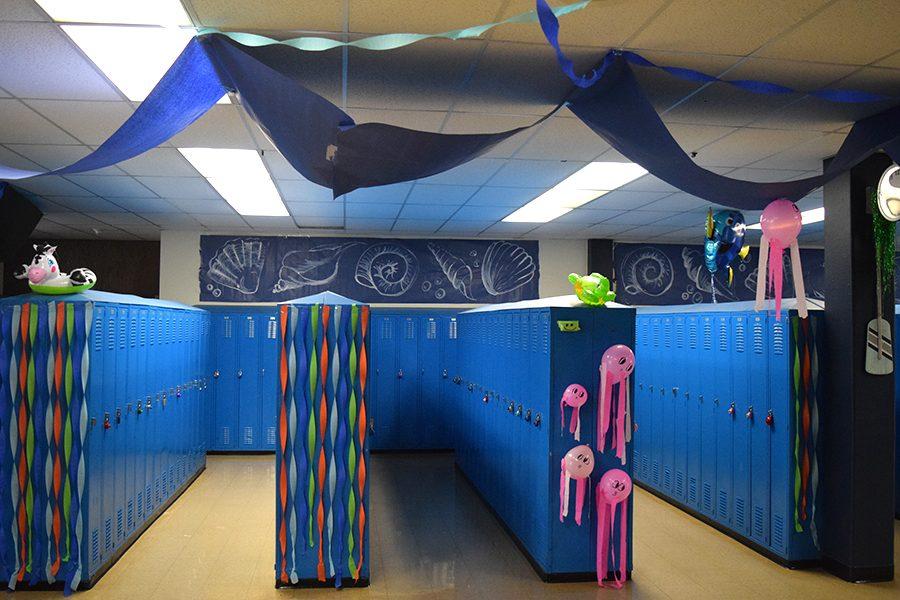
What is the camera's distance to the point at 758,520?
4.55 m

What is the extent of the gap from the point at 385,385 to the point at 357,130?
557 centimetres

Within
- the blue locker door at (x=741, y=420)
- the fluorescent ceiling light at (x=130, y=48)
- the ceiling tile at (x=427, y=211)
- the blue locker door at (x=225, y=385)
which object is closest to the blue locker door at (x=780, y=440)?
the blue locker door at (x=741, y=420)

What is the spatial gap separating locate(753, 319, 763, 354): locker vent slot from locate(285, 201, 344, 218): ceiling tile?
→ 12.1 ft

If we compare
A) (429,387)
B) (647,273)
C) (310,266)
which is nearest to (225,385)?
A: (310,266)

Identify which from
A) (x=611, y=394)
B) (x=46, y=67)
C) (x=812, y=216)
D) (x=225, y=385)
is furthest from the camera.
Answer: (x=225, y=385)

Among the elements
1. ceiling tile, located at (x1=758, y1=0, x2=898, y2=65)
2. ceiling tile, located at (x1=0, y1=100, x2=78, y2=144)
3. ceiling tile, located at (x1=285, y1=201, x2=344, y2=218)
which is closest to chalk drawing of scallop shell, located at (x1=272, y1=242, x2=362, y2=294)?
ceiling tile, located at (x1=285, y1=201, x2=344, y2=218)

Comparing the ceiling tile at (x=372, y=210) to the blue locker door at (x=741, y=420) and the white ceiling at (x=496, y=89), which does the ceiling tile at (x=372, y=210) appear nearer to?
the white ceiling at (x=496, y=89)

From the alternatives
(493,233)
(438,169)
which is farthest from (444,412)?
(438,169)

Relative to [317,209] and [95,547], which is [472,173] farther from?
[95,547]

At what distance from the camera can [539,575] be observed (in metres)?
4.07

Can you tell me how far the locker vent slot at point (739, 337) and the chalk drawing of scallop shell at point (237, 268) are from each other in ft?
18.5

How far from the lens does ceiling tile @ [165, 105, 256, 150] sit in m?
3.83

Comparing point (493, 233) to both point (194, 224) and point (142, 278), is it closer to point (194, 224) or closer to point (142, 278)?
point (194, 224)

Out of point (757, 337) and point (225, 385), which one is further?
point (225, 385)
